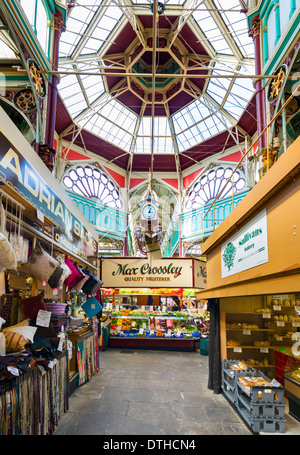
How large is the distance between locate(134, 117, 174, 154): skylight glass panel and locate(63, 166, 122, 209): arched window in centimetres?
364

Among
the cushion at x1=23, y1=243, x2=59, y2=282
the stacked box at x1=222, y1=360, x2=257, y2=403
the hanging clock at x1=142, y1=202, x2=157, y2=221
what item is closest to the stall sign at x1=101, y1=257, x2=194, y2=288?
the hanging clock at x1=142, y1=202, x2=157, y2=221

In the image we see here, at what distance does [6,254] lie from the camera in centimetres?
273

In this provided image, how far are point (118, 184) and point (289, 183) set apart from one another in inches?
868

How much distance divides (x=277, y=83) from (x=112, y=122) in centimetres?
1411

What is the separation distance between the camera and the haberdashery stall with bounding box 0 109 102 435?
3.21 m

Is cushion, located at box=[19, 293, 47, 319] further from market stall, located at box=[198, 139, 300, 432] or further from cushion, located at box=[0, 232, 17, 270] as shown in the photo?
market stall, located at box=[198, 139, 300, 432]

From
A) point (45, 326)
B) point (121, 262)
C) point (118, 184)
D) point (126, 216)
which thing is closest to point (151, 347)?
point (121, 262)

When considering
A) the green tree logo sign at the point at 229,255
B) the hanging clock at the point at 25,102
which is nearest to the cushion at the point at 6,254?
the green tree logo sign at the point at 229,255

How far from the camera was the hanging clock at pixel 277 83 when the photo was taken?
30.4 feet

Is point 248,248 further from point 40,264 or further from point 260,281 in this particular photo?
point 40,264

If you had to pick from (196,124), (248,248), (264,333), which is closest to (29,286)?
(248,248)

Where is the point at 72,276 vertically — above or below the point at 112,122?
below

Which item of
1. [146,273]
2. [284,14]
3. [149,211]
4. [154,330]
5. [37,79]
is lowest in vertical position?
[154,330]

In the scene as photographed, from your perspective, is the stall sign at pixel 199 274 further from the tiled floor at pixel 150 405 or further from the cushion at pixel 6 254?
the cushion at pixel 6 254
